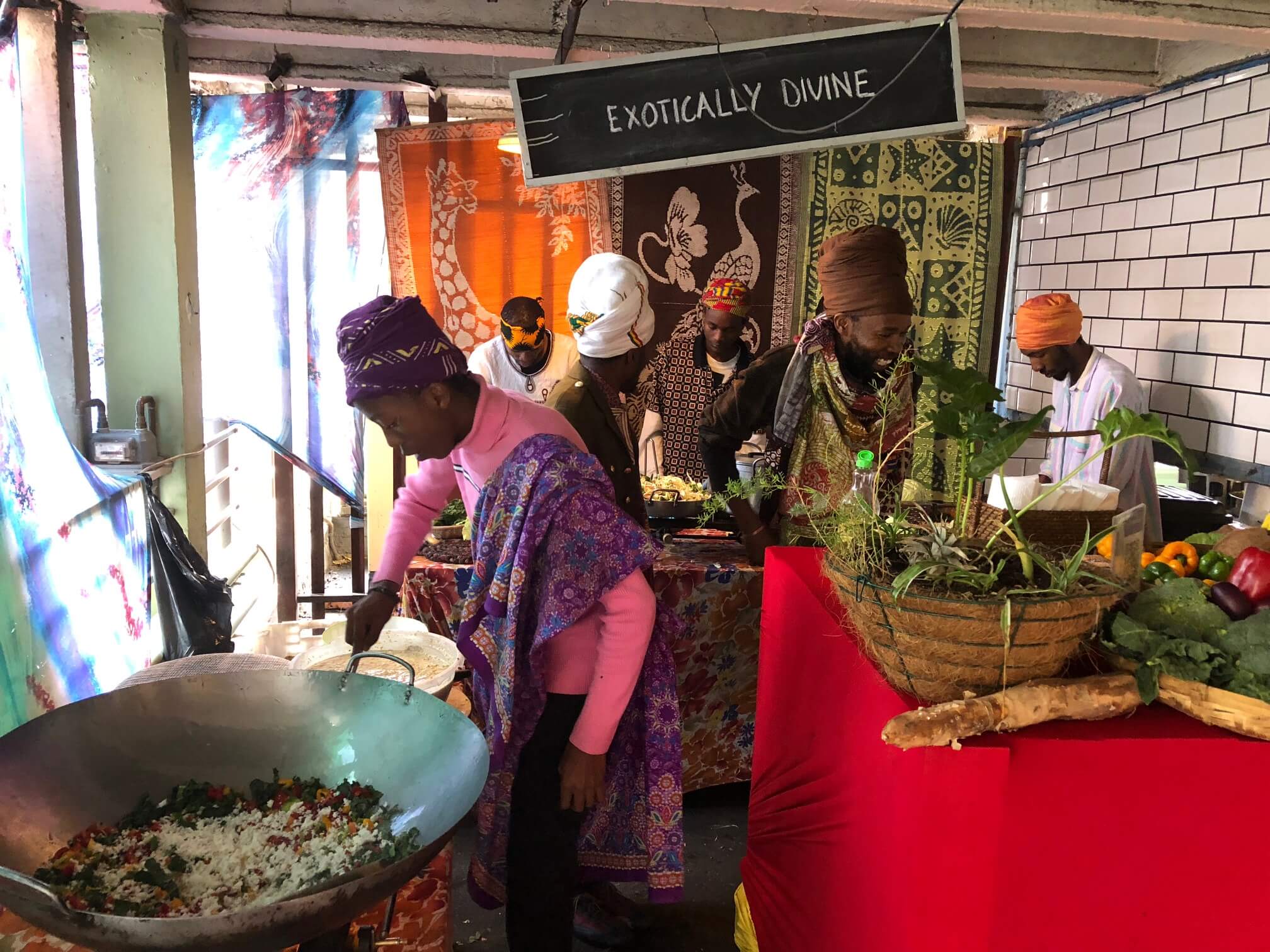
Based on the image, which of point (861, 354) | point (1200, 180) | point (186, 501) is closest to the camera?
point (861, 354)

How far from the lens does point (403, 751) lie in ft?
5.03

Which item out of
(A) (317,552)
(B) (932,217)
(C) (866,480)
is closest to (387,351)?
(C) (866,480)

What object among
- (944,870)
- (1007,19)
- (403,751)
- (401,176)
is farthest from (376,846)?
(401,176)

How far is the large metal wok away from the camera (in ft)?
3.95

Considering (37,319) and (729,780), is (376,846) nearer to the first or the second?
(729,780)

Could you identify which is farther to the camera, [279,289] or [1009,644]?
[279,289]

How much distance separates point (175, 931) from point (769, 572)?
A: 1.59m

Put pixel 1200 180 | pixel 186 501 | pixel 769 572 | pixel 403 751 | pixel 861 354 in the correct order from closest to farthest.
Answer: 1. pixel 403 751
2. pixel 769 572
3. pixel 861 354
4. pixel 186 501
5. pixel 1200 180

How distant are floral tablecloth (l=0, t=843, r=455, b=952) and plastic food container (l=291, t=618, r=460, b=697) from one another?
0.53m

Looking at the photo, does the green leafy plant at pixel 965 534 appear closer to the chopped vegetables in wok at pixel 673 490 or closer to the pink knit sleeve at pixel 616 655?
the pink knit sleeve at pixel 616 655

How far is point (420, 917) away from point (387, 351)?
106cm

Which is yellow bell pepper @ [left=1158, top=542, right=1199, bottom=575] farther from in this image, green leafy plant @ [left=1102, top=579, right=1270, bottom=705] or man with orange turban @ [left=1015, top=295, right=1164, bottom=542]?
Answer: man with orange turban @ [left=1015, top=295, right=1164, bottom=542]

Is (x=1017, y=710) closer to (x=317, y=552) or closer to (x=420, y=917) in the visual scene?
(x=420, y=917)

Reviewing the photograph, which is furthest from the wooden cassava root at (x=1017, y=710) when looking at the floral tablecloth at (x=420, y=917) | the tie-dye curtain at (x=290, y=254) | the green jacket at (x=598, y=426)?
the tie-dye curtain at (x=290, y=254)
